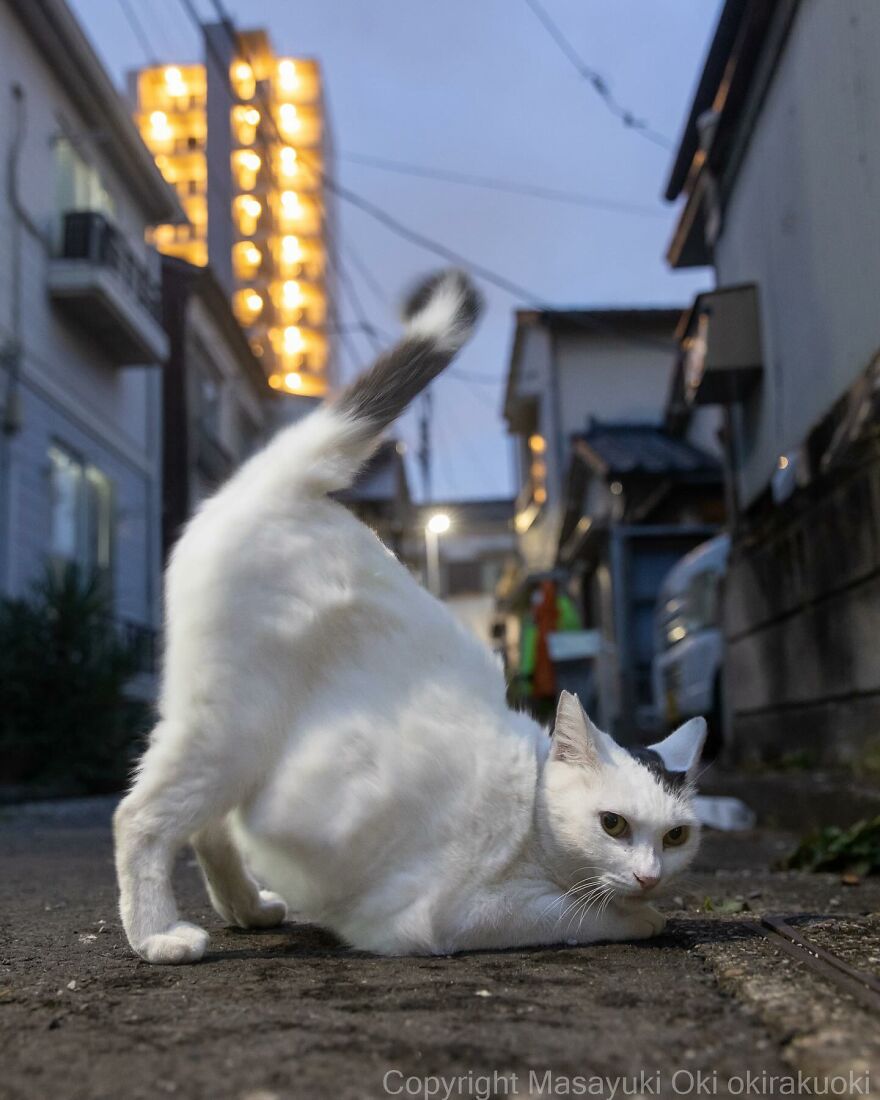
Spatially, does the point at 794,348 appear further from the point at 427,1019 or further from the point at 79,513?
the point at 79,513

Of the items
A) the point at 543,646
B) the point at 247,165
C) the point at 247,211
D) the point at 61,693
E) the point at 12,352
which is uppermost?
the point at 247,211

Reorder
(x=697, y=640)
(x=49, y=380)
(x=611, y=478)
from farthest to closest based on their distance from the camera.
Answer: (x=611, y=478) < (x=49, y=380) < (x=697, y=640)

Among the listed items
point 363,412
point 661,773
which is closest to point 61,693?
point 363,412

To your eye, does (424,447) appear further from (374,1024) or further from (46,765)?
(374,1024)

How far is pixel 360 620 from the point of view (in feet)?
8.47

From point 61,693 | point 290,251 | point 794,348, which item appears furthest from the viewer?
point 290,251

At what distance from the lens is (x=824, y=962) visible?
2.22 meters

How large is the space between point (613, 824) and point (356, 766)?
1.85ft

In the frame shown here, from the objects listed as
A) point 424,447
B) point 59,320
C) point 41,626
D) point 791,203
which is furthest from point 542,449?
point 791,203

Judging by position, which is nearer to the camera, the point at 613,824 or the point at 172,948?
the point at 172,948

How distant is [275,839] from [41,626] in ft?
26.7

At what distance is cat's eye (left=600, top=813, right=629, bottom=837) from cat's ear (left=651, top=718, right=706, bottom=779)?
24 cm

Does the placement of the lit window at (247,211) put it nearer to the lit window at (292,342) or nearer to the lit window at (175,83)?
the lit window at (175,83)

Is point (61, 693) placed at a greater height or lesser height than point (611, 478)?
lesser
